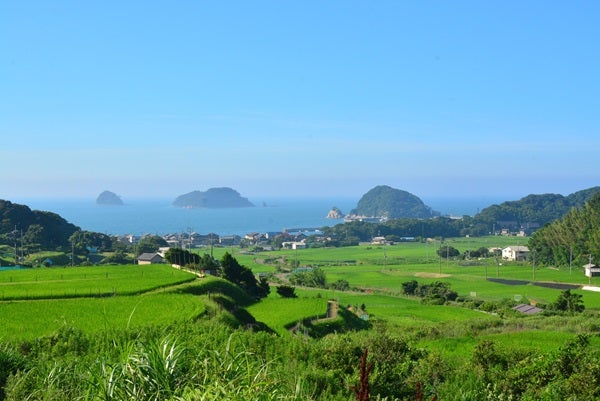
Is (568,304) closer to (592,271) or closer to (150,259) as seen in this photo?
(592,271)

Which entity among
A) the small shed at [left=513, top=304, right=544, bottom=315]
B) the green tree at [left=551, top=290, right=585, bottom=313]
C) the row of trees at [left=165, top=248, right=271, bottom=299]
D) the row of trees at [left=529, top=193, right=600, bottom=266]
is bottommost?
the small shed at [left=513, top=304, right=544, bottom=315]

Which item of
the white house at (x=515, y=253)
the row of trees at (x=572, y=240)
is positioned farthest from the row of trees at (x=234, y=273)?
the white house at (x=515, y=253)

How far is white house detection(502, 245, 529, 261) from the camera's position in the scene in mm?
83062

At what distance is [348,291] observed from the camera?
54.7 m

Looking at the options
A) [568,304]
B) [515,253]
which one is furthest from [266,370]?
Answer: [515,253]

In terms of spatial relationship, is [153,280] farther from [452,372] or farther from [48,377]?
[48,377]

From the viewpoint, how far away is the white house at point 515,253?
273 feet

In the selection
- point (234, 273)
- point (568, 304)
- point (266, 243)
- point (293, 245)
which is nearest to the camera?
point (568, 304)

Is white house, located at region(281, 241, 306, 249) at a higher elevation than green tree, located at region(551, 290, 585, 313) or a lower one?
higher

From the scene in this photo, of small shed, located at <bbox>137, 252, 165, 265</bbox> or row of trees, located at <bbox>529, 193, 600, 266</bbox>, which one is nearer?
small shed, located at <bbox>137, 252, 165, 265</bbox>

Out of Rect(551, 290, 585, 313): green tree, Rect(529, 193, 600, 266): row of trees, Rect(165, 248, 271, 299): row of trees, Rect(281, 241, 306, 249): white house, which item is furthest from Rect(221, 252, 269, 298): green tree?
Rect(281, 241, 306, 249): white house

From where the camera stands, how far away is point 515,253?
275ft

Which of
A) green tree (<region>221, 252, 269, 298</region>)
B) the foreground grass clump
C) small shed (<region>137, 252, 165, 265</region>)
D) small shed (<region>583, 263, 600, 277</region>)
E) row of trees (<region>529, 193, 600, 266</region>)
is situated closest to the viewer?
the foreground grass clump

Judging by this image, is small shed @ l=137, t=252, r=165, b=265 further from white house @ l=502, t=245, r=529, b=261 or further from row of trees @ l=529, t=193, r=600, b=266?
white house @ l=502, t=245, r=529, b=261
